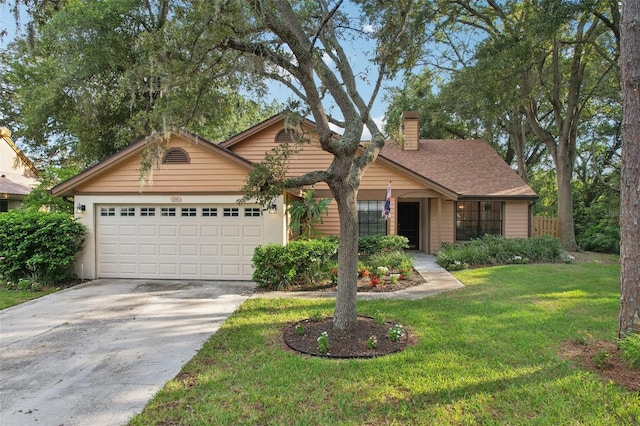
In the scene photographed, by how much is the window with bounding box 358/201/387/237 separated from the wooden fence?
7.85m

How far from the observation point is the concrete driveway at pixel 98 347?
11.5 ft

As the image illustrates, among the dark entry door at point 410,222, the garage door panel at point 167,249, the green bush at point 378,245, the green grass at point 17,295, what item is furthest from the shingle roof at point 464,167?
the green grass at point 17,295

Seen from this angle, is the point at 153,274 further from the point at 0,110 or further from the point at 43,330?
the point at 0,110

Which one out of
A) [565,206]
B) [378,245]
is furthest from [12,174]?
[565,206]

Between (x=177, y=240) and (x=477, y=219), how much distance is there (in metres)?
11.5

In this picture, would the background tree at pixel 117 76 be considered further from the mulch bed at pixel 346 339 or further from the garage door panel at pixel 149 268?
the mulch bed at pixel 346 339

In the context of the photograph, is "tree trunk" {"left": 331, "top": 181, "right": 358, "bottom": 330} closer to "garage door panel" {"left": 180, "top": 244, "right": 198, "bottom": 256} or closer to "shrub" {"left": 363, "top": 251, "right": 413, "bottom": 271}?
"shrub" {"left": 363, "top": 251, "right": 413, "bottom": 271}

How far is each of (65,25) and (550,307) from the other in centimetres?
1700

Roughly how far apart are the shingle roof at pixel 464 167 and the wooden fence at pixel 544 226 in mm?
2975

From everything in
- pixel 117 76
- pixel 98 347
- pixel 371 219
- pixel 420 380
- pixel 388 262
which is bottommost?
pixel 98 347

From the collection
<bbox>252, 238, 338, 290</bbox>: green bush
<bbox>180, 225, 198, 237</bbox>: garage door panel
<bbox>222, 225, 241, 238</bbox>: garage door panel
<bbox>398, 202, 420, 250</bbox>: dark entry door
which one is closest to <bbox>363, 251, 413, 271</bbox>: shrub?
<bbox>252, 238, 338, 290</bbox>: green bush

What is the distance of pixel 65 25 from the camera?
13086mm

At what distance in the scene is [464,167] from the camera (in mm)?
16109

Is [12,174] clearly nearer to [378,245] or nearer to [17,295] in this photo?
[17,295]
